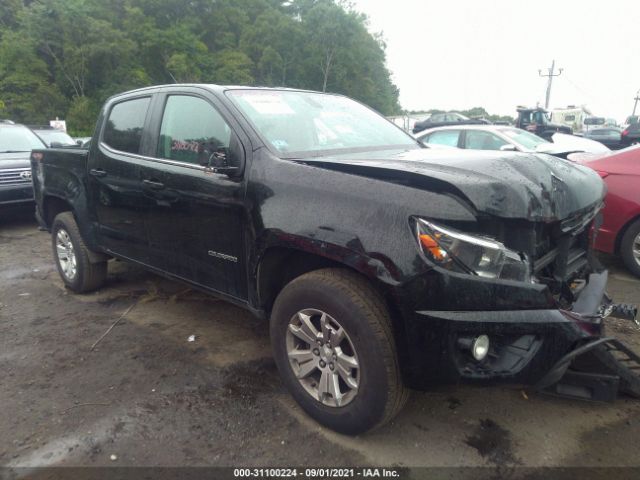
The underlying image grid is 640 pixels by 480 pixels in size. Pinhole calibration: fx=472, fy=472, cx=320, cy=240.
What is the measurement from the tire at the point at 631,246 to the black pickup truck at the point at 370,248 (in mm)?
2251

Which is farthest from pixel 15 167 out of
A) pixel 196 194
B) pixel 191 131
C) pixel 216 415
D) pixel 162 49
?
pixel 162 49

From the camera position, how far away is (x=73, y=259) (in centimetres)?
462

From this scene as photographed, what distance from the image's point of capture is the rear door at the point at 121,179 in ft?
11.8

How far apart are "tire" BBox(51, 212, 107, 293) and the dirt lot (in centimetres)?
69

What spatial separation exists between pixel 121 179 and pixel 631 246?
4802 millimetres

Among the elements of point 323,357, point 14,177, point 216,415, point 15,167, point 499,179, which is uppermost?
point 499,179

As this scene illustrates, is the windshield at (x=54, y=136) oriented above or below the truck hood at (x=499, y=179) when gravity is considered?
below

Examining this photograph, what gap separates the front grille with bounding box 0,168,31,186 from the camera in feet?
24.2

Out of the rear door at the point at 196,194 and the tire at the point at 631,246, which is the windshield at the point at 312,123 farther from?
the tire at the point at 631,246

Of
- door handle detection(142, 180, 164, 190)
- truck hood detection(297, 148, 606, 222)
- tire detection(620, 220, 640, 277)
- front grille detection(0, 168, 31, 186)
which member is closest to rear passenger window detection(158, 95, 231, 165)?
door handle detection(142, 180, 164, 190)

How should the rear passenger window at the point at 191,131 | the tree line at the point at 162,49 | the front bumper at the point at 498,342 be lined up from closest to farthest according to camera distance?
the front bumper at the point at 498,342 < the rear passenger window at the point at 191,131 < the tree line at the point at 162,49

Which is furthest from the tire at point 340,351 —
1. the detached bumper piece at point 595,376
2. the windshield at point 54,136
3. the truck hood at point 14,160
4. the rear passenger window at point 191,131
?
the windshield at point 54,136

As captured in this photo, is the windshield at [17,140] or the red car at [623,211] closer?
the red car at [623,211]

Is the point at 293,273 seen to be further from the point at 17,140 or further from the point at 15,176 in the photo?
the point at 17,140
